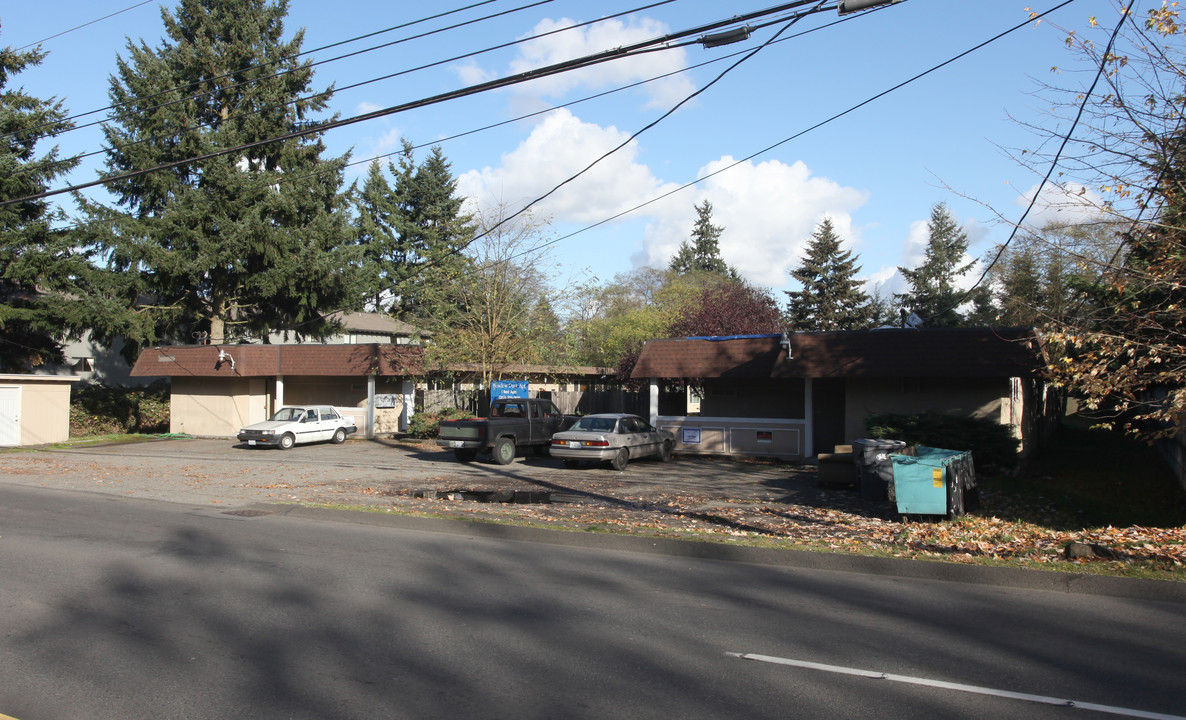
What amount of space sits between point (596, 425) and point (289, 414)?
13511 millimetres

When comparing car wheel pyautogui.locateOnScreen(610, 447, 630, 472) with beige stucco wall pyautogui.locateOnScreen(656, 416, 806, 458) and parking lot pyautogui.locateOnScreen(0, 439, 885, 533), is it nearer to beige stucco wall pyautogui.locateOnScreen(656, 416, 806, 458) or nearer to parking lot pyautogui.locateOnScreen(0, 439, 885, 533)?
parking lot pyautogui.locateOnScreen(0, 439, 885, 533)

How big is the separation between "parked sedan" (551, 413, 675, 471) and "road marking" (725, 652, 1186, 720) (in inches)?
572

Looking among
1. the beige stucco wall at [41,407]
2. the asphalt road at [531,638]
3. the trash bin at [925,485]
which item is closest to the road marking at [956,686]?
the asphalt road at [531,638]

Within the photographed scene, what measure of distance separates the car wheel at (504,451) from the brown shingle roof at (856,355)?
5174 mm

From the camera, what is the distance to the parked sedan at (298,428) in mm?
27750

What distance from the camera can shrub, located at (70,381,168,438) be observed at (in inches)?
1410

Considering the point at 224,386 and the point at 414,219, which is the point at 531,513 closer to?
the point at 224,386

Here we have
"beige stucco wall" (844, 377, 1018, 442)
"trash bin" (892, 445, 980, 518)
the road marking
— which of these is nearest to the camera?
the road marking

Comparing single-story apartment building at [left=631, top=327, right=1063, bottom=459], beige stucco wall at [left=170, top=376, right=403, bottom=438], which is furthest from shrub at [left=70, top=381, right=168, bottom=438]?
single-story apartment building at [left=631, top=327, right=1063, bottom=459]

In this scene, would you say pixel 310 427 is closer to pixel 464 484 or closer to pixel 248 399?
pixel 248 399

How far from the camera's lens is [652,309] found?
184 ft

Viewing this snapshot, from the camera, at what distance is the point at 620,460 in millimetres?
20781

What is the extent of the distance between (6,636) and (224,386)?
29.9 m

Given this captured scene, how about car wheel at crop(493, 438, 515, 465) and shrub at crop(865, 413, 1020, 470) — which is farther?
car wheel at crop(493, 438, 515, 465)
